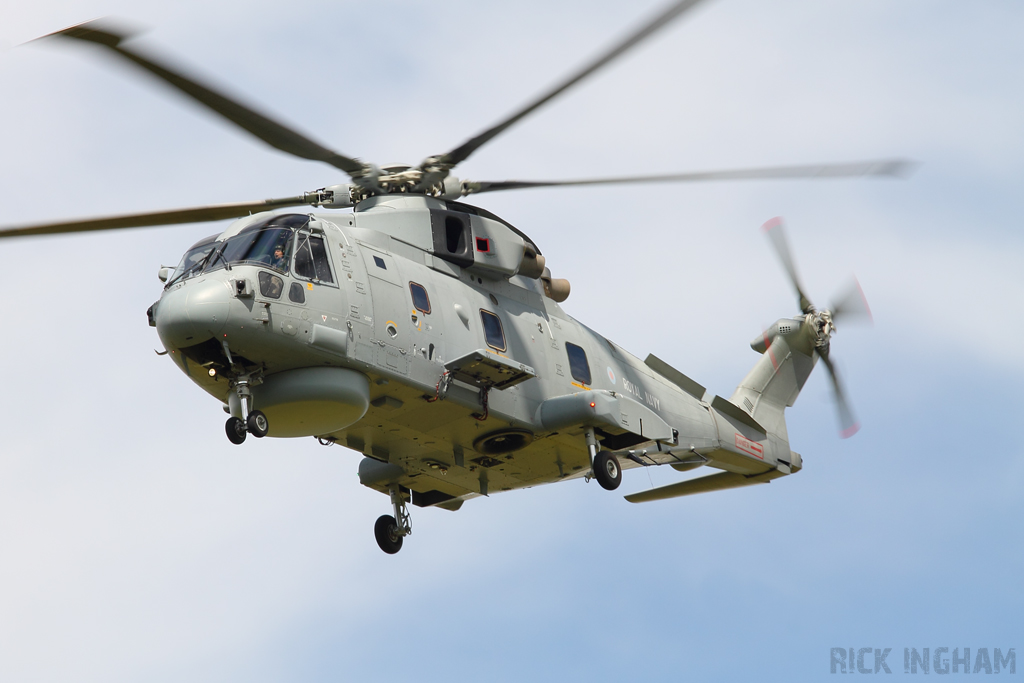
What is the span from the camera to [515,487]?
24.8 metres

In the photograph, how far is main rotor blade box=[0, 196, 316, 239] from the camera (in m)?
20.1

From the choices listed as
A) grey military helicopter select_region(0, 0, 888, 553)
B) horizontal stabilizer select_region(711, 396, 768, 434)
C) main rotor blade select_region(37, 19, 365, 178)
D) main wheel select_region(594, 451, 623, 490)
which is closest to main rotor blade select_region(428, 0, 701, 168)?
grey military helicopter select_region(0, 0, 888, 553)

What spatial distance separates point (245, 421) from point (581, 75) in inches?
288

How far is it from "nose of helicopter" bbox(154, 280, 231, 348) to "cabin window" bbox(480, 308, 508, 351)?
5.06m

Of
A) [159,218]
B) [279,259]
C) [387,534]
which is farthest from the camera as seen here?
[387,534]

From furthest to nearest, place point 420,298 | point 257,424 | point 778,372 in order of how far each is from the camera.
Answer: point 778,372, point 420,298, point 257,424

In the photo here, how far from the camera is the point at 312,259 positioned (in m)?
19.4

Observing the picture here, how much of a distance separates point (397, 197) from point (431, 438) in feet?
14.0

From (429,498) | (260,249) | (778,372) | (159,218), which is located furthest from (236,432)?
(778,372)

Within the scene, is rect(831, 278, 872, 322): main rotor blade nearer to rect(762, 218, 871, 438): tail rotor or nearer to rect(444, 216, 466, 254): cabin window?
rect(762, 218, 871, 438): tail rotor

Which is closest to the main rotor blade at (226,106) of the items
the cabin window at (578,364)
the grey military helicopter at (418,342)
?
the grey military helicopter at (418,342)

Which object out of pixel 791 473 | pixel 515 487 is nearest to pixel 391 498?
pixel 515 487

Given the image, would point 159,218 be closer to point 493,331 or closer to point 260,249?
point 260,249

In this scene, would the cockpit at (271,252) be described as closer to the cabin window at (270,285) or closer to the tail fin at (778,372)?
the cabin window at (270,285)
